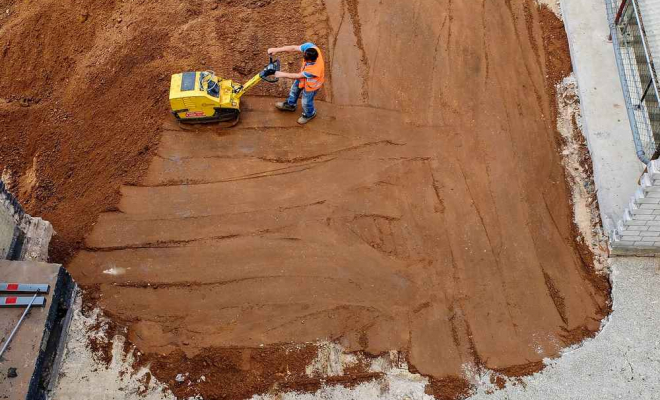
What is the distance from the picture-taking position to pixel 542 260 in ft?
30.0

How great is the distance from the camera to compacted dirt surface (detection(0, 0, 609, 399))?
8.51 metres

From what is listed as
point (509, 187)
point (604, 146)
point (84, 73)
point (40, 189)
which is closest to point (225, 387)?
point (40, 189)

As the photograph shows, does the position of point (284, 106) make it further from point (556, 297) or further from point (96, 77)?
point (556, 297)

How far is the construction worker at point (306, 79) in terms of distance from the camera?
365 inches

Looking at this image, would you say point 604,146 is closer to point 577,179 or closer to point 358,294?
point 577,179

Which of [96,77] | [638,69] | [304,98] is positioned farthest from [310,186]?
[638,69]

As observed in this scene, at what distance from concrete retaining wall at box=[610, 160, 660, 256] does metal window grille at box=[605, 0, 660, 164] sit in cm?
102

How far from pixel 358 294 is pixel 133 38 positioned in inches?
267

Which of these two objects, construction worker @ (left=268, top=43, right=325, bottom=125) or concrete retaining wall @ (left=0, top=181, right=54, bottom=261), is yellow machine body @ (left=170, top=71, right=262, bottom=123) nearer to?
construction worker @ (left=268, top=43, right=325, bottom=125)

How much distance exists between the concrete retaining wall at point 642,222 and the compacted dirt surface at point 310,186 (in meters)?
0.72

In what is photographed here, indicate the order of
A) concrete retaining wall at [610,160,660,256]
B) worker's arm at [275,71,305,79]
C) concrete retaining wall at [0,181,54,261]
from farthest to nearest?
worker's arm at [275,71,305,79]
concrete retaining wall at [0,181,54,261]
concrete retaining wall at [610,160,660,256]

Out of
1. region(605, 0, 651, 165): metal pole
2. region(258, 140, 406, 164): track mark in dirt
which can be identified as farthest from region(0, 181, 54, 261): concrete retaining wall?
region(605, 0, 651, 165): metal pole

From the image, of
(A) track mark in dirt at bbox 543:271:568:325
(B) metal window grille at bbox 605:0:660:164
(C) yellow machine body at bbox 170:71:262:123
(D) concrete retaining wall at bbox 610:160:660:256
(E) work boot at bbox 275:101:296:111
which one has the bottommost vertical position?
(A) track mark in dirt at bbox 543:271:568:325

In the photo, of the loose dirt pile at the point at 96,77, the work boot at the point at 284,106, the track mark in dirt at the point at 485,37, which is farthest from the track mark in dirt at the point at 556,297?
the loose dirt pile at the point at 96,77
